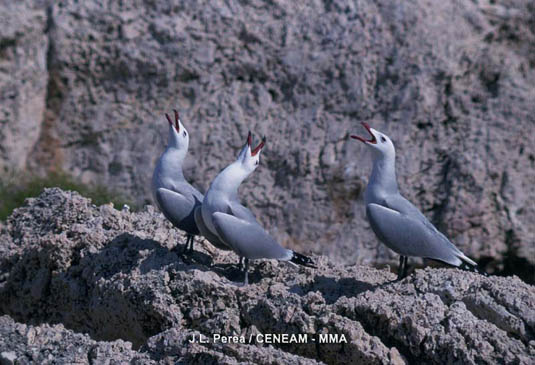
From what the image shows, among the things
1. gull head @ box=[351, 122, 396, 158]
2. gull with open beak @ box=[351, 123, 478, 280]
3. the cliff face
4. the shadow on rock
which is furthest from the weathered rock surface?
the cliff face

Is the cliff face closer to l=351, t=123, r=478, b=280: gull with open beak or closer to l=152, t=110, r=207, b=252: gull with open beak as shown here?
l=152, t=110, r=207, b=252: gull with open beak

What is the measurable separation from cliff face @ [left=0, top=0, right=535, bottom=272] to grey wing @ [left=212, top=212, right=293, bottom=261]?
3.19 metres

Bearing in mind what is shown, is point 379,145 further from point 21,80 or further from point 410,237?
point 21,80

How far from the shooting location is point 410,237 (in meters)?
4.09

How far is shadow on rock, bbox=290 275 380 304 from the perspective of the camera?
4.14m

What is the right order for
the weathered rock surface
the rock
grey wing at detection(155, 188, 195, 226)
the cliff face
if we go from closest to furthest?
1. the weathered rock surface
2. grey wing at detection(155, 188, 195, 226)
3. the cliff face
4. the rock

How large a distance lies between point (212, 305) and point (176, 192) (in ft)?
2.46

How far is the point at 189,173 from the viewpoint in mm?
7648

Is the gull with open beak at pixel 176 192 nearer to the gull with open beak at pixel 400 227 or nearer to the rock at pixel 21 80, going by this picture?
the gull with open beak at pixel 400 227

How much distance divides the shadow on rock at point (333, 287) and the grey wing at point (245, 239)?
18 cm

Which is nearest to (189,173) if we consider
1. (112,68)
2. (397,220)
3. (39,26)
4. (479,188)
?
(112,68)

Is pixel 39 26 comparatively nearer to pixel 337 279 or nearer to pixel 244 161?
pixel 244 161

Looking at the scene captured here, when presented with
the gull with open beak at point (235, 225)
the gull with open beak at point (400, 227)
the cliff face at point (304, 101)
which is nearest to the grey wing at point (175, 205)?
the gull with open beak at point (235, 225)

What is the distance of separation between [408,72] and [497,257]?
1.82 metres
